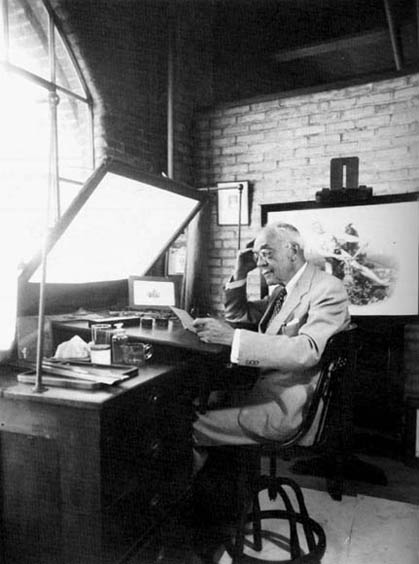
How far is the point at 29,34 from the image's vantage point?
3.53 meters

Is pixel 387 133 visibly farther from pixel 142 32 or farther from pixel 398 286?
pixel 142 32

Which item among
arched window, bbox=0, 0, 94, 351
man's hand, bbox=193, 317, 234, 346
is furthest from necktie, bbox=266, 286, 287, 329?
arched window, bbox=0, 0, 94, 351

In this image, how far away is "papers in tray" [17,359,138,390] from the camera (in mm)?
1701

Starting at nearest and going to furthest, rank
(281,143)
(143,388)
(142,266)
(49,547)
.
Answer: (49,547)
(143,388)
(142,266)
(281,143)

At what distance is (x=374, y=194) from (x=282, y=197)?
767 mm

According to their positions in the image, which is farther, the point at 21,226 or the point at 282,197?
the point at 282,197

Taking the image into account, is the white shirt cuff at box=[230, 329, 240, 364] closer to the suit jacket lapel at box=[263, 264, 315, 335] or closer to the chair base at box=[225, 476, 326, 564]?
the suit jacket lapel at box=[263, 264, 315, 335]

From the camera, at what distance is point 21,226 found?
3.29m

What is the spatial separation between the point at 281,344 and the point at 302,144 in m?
2.55

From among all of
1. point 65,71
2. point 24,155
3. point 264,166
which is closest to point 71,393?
point 24,155

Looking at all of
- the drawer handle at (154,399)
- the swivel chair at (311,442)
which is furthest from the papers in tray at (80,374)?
the swivel chair at (311,442)

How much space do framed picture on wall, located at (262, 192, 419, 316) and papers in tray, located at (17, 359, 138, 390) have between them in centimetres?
246

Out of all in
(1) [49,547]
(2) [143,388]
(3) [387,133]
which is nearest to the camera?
(1) [49,547]

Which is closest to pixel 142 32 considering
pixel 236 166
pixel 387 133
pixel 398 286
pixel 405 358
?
pixel 236 166
